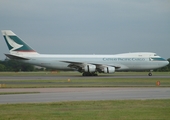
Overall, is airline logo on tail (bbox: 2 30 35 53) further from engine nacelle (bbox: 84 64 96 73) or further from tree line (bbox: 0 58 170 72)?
tree line (bbox: 0 58 170 72)

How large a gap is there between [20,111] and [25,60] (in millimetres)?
43464

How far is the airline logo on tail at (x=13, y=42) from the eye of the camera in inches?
2302

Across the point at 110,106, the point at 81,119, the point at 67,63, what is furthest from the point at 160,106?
the point at 67,63

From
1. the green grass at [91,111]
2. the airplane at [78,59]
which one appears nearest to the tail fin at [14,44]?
the airplane at [78,59]

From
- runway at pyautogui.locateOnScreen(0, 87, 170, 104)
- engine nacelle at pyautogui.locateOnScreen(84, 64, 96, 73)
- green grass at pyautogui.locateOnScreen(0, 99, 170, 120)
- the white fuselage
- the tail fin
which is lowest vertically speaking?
green grass at pyautogui.locateOnScreen(0, 99, 170, 120)

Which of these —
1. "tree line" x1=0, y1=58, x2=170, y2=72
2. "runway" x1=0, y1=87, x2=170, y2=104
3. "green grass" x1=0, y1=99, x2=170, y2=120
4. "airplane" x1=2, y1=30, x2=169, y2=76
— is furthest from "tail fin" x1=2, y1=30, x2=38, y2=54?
"tree line" x1=0, y1=58, x2=170, y2=72

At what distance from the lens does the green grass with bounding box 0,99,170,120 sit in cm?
1365

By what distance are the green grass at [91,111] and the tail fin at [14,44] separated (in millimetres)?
41550

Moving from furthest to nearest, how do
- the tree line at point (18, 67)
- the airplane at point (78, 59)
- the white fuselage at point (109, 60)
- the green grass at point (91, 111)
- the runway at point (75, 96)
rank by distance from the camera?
the tree line at point (18, 67) → the white fuselage at point (109, 60) → the airplane at point (78, 59) → the runway at point (75, 96) → the green grass at point (91, 111)

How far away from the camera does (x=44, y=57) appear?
58.2 m

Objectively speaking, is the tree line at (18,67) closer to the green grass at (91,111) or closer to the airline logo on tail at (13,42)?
the airline logo on tail at (13,42)

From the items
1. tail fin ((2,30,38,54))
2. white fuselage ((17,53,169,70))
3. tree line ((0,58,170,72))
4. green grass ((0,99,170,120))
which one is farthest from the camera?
tree line ((0,58,170,72))

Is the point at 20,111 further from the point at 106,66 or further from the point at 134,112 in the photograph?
the point at 106,66

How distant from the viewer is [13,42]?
5847 cm
